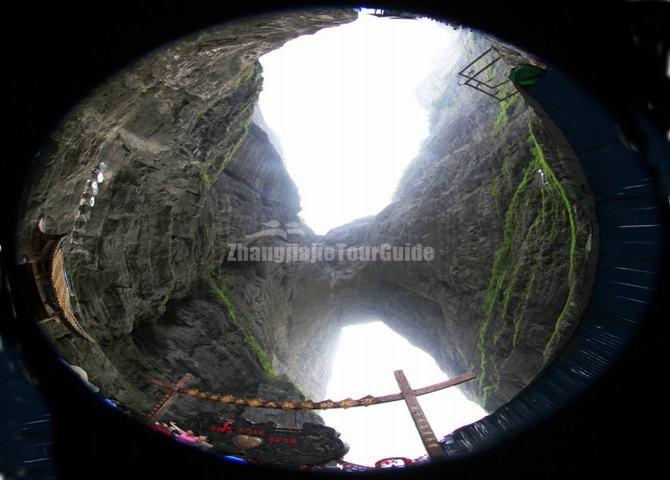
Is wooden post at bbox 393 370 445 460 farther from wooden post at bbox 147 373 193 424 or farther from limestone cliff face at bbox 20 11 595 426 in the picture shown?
wooden post at bbox 147 373 193 424

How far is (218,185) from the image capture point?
15.3 meters

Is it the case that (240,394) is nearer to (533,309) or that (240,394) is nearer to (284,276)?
(284,276)

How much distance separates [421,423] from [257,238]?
13.7m

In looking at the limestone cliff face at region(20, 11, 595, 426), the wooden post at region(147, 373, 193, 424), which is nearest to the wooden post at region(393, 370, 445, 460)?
the limestone cliff face at region(20, 11, 595, 426)

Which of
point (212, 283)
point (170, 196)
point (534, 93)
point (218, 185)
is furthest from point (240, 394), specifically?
point (534, 93)

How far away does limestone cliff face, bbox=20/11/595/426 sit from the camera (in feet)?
24.2

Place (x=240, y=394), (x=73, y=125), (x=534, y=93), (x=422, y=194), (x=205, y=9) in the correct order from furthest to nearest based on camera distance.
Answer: (x=422, y=194) → (x=240, y=394) → (x=73, y=125) → (x=534, y=93) → (x=205, y=9)

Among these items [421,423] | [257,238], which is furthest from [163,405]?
[257,238]

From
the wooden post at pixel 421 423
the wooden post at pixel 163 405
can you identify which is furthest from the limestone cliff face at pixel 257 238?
the wooden post at pixel 421 423

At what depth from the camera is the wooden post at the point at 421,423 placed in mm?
4219

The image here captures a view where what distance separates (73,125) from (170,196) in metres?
5.21

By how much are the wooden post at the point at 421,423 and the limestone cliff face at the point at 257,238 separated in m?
1.85

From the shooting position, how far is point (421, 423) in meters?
5.08

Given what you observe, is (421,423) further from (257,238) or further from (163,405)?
(257,238)
